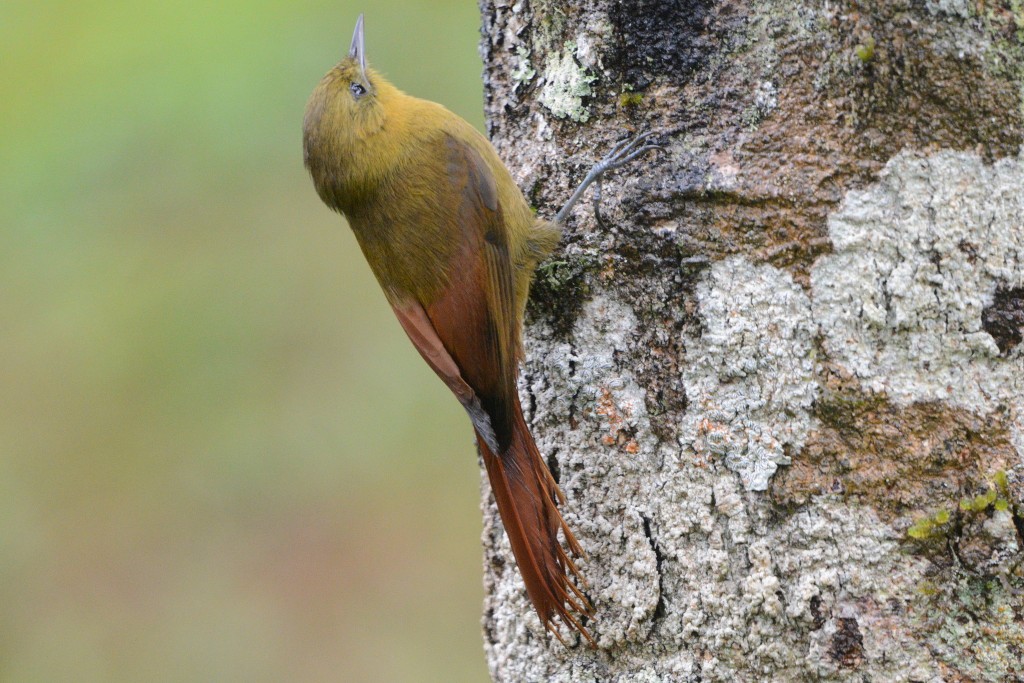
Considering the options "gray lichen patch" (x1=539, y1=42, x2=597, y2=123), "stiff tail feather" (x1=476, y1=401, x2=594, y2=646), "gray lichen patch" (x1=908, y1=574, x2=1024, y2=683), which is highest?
"gray lichen patch" (x1=539, y1=42, x2=597, y2=123)

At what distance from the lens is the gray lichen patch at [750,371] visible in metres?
1.67

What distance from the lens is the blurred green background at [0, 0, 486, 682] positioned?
4.46m

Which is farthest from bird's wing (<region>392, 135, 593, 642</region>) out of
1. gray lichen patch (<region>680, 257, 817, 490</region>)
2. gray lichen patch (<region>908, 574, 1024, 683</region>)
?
gray lichen patch (<region>908, 574, 1024, 683</region>)

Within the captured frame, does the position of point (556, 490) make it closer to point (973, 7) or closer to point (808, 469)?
point (808, 469)

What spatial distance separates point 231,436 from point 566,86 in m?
3.30

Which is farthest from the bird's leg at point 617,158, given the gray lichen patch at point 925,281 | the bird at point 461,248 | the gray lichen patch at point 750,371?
the gray lichen patch at point 925,281

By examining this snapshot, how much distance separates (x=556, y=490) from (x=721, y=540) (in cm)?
35

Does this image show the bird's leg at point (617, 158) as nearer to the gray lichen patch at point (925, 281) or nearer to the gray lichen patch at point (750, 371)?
the gray lichen patch at point (750, 371)

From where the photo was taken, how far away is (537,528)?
186 cm

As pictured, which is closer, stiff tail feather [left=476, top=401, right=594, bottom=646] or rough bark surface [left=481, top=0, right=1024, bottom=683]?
rough bark surface [left=481, top=0, right=1024, bottom=683]

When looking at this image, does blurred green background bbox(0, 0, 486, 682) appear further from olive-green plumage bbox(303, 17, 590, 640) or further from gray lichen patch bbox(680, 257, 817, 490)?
gray lichen patch bbox(680, 257, 817, 490)

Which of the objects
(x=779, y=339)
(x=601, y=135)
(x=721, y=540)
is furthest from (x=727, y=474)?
(x=601, y=135)

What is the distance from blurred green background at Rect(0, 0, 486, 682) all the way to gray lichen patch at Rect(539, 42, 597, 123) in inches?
92.8

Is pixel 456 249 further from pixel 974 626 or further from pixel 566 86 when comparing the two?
pixel 974 626
